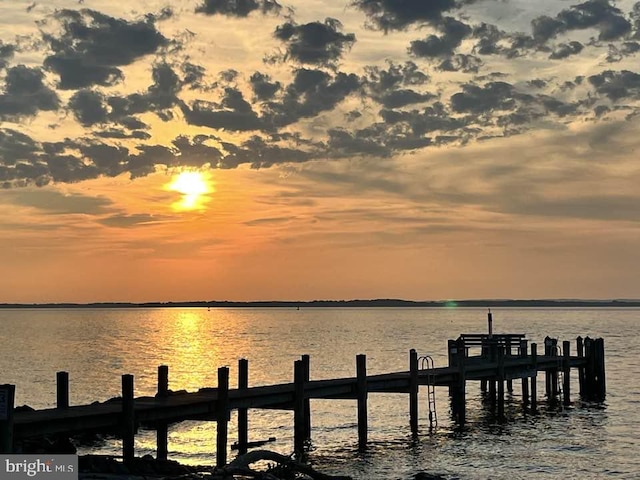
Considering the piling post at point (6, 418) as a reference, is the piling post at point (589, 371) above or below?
below

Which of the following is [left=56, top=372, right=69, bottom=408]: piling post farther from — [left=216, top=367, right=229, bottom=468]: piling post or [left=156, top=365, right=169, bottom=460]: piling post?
[left=216, top=367, right=229, bottom=468]: piling post

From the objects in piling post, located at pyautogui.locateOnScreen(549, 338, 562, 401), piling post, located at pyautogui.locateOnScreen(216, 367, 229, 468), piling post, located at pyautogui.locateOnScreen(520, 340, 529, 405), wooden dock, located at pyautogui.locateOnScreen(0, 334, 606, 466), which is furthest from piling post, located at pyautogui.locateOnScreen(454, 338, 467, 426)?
piling post, located at pyautogui.locateOnScreen(216, 367, 229, 468)

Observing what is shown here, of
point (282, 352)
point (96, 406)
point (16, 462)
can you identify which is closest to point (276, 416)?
point (96, 406)

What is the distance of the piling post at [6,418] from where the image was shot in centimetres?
1853

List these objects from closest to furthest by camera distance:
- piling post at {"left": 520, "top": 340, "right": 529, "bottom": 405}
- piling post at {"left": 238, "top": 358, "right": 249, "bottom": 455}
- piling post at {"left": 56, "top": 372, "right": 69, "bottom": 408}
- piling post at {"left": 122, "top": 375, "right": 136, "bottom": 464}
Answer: piling post at {"left": 122, "top": 375, "right": 136, "bottom": 464}
piling post at {"left": 56, "top": 372, "right": 69, "bottom": 408}
piling post at {"left": 238, "top": 358, "right": 249, "bottom": 455}
piling post at {"left": 520, "top": 340, "right": 529, "bottom": 405}

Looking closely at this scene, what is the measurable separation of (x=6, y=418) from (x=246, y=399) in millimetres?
9956

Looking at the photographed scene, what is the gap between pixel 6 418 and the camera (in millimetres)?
18719

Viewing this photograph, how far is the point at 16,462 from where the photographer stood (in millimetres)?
18312

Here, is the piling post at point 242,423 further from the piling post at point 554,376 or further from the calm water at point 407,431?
the piling post at point 554,376

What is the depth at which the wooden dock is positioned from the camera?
71.5ft

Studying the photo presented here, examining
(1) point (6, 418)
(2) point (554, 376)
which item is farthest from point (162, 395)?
(2) point (554, 376)

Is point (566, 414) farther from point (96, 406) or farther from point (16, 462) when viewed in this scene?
point (16, 462)

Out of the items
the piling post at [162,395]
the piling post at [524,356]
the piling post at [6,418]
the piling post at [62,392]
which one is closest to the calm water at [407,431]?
the piling post at [524,356]

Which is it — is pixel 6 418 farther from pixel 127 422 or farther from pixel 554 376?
pixel 554 376
